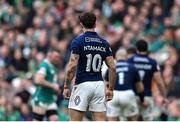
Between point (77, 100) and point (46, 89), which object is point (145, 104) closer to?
point (46, 89)

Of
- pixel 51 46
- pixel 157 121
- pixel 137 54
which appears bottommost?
pixel 157 121

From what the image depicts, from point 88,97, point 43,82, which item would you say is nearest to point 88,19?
point 88,97

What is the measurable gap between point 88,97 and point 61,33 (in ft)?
38.3

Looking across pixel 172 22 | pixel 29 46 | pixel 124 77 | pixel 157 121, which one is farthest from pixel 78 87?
pixel 29 46

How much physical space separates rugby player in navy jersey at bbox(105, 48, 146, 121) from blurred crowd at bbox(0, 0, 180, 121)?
9.44 ft

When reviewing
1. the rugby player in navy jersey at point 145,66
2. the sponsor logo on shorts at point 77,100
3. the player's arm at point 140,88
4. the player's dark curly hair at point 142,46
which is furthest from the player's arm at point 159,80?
the sponsor logo on shorts at point 77,100

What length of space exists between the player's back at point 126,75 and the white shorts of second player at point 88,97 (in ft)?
11.2

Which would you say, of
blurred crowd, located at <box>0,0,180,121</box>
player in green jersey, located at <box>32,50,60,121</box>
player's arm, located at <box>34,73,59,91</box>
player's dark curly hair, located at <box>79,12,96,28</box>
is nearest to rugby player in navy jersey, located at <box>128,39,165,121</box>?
player in green jersey, located at <box>32,50,60,121</box>

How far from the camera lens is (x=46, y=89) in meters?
19.8

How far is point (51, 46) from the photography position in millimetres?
27594

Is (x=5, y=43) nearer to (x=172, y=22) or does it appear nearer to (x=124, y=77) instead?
(x=172, y=22)

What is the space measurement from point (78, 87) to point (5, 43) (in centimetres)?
1235

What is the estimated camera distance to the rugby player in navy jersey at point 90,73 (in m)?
16.2

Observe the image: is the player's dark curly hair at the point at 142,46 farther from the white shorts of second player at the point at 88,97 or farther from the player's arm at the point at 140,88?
the white shorts of second player at the point at 88,97
